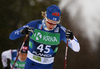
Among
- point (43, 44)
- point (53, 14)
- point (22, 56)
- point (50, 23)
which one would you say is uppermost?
point (53, 14)

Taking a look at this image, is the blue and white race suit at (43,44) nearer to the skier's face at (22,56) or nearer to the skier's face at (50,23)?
the skier's face at (50,23)

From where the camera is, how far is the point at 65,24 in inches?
306

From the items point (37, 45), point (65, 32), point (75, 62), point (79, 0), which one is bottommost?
point (75, 62)

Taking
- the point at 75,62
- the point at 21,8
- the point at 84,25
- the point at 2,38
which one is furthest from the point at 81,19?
the point at 2,38

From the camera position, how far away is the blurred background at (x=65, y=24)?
7.55m

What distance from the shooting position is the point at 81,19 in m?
7.70

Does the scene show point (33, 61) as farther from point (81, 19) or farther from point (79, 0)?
point (79, 0)

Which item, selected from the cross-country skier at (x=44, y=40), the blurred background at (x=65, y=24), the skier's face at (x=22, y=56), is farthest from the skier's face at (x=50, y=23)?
the blurred background at (x=65, y=24)

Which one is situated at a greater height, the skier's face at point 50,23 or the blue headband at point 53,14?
the blue headband at point 53,14

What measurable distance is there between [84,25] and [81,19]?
14.1 inches

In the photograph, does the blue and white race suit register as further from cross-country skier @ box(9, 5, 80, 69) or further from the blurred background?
the blurred background

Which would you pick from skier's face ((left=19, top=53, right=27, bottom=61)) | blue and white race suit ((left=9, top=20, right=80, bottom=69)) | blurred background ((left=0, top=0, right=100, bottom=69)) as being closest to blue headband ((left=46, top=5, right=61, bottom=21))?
blue and white race suit ((left=9, top=20, right=80, bottom=69))

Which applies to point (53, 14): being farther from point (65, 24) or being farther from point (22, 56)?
point (65, 24)

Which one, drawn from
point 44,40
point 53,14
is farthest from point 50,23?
point 44,40
